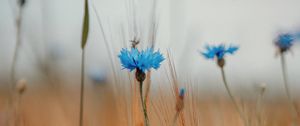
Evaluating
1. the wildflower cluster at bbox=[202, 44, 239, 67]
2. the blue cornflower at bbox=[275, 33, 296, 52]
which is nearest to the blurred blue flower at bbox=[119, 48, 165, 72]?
the wildflower cluster at bbox=[202, 44, 239, 67]

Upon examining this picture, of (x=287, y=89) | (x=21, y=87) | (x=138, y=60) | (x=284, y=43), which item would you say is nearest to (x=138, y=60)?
(x=138, y=60)

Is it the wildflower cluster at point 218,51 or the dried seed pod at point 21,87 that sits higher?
the wildflower cluster at point 218,51

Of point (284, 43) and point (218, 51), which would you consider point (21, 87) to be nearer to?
point (218, 51)

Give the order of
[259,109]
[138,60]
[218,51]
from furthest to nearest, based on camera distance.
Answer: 1. [218,51]
2. [259,109]
3. [138,60]

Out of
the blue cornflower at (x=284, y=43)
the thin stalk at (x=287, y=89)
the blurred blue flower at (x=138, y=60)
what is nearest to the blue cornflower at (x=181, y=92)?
the blurred blue flower at (x=138, y=60)

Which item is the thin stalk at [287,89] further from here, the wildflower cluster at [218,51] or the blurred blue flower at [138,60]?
the blurred blue flower at [138,60]
